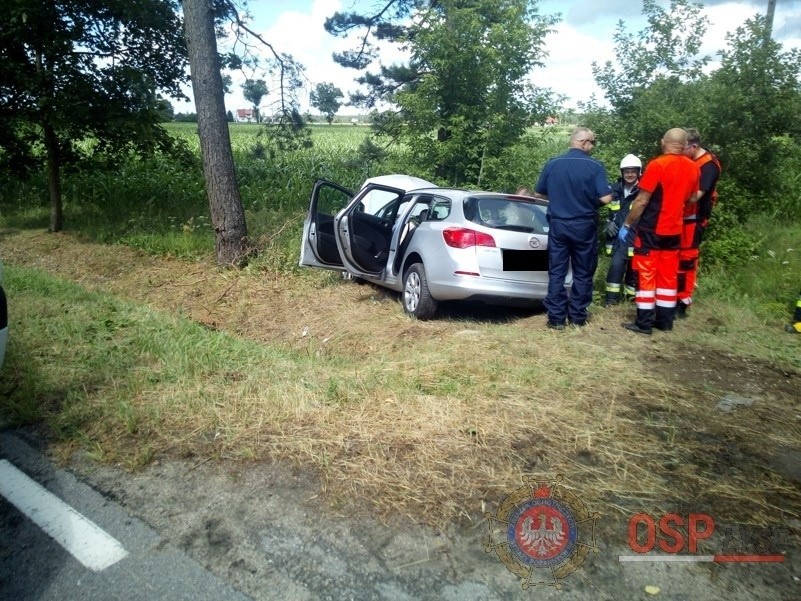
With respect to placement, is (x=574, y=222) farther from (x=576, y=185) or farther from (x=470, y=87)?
(x=470, y=87)

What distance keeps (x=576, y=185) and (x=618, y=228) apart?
1.78m

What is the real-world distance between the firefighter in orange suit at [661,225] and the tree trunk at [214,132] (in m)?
6.31

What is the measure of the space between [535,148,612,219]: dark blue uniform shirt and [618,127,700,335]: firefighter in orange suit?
1.25 feet

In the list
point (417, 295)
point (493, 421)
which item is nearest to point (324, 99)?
point (417, 295)

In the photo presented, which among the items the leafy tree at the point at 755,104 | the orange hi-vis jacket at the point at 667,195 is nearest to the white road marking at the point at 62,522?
the orange hi-vis jacket at the point at 667,195

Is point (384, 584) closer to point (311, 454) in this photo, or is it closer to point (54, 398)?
point (311, 454)

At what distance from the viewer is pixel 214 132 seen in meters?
10.4

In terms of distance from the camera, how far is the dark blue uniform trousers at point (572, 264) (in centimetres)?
668

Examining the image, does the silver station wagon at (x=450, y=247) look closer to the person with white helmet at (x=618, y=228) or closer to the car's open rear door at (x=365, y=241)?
the car's open rear door at (x=365, y=241)

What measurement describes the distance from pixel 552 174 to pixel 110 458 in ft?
15.3

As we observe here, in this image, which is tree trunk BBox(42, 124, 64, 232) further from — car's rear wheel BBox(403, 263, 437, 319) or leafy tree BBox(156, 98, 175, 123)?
car's rear wheel BBox(403, 263, 437, 319)

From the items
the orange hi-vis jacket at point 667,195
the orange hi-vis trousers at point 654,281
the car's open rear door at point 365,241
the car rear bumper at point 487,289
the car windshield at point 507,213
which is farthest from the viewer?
the car's open rear door at point 365,241

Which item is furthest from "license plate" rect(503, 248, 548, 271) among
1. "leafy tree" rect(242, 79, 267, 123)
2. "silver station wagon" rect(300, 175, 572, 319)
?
"leafy tree" rect(242, 79, 267, 123)

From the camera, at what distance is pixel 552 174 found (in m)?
6.72
